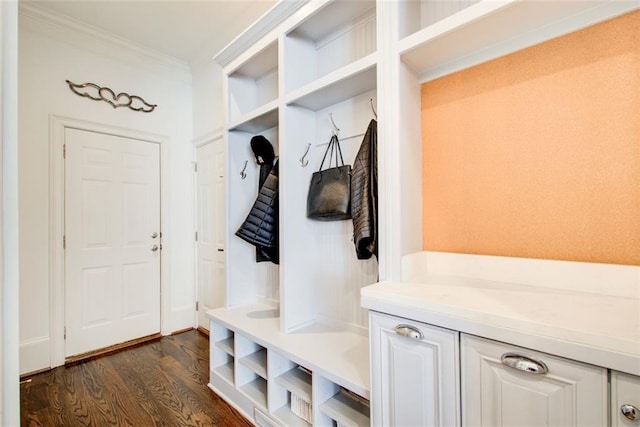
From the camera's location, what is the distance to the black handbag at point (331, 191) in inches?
66.6

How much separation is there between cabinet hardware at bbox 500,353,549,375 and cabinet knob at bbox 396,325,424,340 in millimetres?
242

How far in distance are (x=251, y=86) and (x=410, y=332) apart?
210 centimetres

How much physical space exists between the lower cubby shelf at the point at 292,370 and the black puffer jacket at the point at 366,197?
511 mm

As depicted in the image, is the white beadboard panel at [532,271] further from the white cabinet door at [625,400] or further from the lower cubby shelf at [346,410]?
the lower cubby shelf at [346,410]

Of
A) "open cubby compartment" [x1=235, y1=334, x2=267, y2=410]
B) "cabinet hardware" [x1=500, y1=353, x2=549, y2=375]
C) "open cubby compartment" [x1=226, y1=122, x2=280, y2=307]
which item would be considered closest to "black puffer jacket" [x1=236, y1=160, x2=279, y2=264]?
"open cubby compartment" [x1=226, y1=122, x2=280, y2=307]

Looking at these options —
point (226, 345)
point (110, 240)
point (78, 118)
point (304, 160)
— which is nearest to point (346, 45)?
point (304, 160)

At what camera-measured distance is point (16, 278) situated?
1.31 ft

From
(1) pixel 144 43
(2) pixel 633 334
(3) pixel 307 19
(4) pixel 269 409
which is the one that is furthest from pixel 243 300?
(1) pixel 144 43

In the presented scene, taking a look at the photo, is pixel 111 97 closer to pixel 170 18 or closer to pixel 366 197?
pixel 170 18

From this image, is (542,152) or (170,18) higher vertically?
(170,18)

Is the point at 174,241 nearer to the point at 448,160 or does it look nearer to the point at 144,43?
the point at 144,43

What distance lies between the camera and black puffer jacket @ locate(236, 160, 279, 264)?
6.49 ft

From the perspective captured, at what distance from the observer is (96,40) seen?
2725 millimetres

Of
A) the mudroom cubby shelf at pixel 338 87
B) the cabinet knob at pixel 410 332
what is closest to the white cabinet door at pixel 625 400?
the cabinet knob at pixel 410 332
